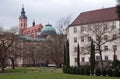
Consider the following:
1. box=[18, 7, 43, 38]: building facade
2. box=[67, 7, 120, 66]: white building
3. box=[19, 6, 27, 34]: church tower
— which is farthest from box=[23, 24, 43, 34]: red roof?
box=[67, 7, 120, 66]: white building

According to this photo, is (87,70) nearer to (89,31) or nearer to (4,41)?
(4,41)

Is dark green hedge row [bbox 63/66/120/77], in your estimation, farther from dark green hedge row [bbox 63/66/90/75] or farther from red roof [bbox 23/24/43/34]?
red roof [bbox 23/24/43/34]

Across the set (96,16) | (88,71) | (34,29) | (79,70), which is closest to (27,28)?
(34,29)

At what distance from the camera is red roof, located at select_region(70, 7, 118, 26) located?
87375 mm

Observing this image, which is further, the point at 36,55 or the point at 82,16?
the point at 36,55

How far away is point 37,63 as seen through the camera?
130 m

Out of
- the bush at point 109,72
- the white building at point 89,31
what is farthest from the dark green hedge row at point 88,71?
the white building at point 89,31

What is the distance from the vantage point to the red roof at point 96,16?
287 ft

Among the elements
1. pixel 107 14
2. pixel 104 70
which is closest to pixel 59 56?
pixel 107 14

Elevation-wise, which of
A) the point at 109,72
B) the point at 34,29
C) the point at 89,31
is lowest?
the point at 109,72

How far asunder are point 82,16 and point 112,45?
16306 millimetres

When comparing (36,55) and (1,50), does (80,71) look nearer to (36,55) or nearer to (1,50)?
(1,50)

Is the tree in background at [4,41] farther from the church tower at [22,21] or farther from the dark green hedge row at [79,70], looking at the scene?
the church tower at [22,21]

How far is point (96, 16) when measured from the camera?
9200 centimetres
